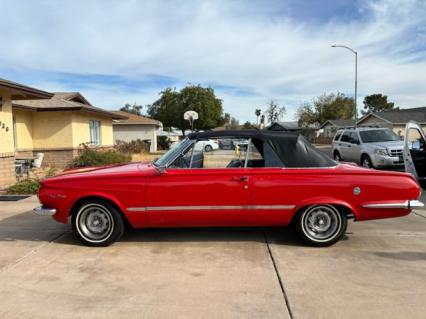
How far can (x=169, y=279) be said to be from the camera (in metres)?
4.59

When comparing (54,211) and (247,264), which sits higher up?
(54,211)

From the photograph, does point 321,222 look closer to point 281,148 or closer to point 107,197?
point 281,148

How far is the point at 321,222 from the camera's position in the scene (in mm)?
5719

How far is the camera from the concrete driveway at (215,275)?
12.6 feet

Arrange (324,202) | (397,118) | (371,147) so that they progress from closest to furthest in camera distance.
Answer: (324,202), (371,147), (397,118)

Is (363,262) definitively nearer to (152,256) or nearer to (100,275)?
(152,256)

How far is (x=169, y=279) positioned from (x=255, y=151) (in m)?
2.22

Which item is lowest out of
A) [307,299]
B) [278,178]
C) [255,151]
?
[307,299]

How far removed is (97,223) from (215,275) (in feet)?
6.79

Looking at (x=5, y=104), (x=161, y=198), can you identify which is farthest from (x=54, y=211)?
(x=5, y=104)

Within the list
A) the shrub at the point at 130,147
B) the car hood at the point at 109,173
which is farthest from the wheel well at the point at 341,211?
the shrub at the point at 130,147

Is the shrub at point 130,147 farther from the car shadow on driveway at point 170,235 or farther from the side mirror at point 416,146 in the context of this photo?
the car shadow on driveway at point 170,235

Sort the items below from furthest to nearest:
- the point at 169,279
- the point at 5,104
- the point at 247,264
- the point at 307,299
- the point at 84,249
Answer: the point at 5,104, the point at 84,249, the point at 247,264, the point at 169,279, the point at 307,299

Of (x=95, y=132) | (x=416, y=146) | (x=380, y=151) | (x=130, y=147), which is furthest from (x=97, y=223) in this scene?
(x=130, y=147)
